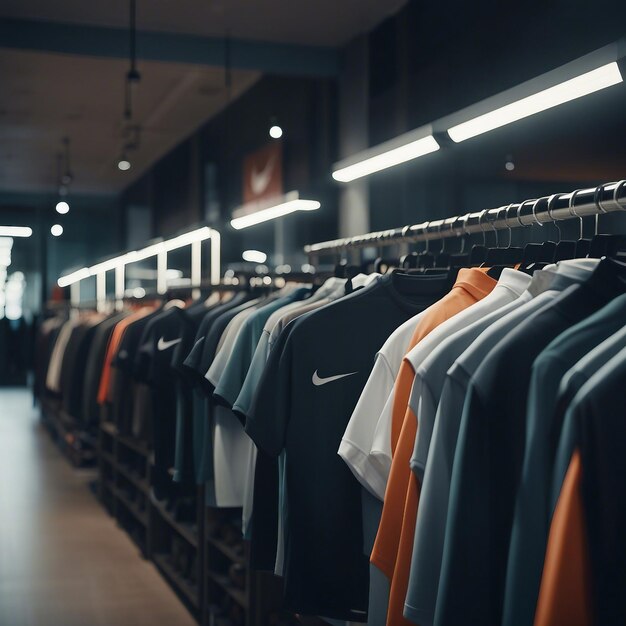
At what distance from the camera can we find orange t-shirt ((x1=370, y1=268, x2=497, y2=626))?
185 centimetres

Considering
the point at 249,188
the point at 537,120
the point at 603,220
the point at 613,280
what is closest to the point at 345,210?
the point at 249,188

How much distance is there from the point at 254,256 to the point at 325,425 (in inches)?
260

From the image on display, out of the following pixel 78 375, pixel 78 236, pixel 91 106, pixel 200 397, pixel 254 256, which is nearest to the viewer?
pixel 200 397

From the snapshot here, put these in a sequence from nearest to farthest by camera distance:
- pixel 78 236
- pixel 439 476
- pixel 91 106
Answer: pixel 439 476 < pixel 91 106 < pixel 78 236

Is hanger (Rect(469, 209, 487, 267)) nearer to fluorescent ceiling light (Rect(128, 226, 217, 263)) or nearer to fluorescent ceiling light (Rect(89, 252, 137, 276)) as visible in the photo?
fluorescent ceiling light (Rect(128, 226, 217, 263))

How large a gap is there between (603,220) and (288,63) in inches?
153

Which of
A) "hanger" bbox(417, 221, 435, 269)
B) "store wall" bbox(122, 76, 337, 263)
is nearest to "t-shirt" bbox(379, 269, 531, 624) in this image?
"hanger" bbox(417, 221, 435, 269)

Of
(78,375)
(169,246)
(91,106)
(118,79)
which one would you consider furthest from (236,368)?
(91,106)

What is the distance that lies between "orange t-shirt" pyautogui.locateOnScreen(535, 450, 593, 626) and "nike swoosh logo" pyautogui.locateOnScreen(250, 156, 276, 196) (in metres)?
6.74

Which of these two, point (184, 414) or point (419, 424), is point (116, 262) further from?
point (419, 424)

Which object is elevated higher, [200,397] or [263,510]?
[200,397]

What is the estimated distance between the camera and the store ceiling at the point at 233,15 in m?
5.96

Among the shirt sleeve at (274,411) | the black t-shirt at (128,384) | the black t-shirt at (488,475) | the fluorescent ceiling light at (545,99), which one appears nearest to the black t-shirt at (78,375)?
the black t-shirt at (128,384)

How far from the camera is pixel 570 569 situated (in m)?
1.40
